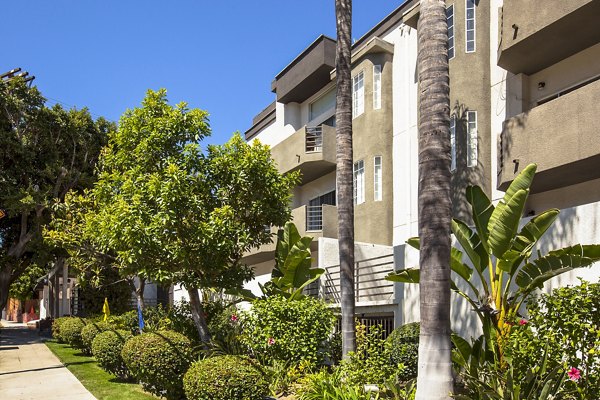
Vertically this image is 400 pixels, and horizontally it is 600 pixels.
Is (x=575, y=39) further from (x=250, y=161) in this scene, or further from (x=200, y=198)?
(x=200, y=198)

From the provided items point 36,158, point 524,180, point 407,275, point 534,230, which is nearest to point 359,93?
point 407,275

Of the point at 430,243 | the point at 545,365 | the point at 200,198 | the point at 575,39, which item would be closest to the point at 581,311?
the point at 545,365

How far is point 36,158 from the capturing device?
2952 cm

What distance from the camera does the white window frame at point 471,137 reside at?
1600cm

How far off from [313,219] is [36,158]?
1486 centimetres

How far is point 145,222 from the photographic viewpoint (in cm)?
1379

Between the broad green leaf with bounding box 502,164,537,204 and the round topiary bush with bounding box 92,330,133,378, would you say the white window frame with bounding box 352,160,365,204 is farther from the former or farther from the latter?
the broad green leaf with bounding box 502,164,537,204

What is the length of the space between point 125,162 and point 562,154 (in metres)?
10.1

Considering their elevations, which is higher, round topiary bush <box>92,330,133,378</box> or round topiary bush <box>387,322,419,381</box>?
round topiary bush <box>387,322,419,381</box>

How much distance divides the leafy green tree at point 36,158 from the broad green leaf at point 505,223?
22410mm

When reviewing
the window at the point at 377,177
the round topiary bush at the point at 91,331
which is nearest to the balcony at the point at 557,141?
the window at the point at 377,177

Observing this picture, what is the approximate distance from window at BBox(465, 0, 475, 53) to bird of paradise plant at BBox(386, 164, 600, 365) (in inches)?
270

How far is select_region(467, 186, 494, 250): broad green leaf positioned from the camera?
10688mm

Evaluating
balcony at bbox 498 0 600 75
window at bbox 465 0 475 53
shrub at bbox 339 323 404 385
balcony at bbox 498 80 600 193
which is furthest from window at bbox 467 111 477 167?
shrub at bbox 339 323 404 385
